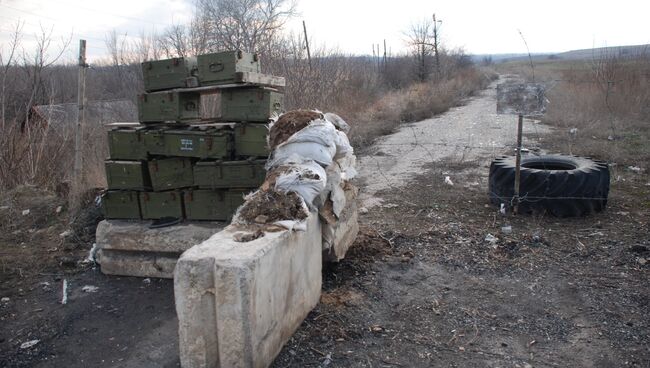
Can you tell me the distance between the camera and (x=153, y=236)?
4586 millimetres

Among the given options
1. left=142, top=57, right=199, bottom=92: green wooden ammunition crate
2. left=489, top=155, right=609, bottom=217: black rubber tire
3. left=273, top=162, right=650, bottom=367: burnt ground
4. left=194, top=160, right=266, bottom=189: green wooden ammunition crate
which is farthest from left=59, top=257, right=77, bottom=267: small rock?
left=489, top=155, right=609, bottom=217: black rubber tire

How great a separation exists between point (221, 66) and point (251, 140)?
28.3 inches

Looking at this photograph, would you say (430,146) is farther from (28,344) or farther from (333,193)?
(28,344)

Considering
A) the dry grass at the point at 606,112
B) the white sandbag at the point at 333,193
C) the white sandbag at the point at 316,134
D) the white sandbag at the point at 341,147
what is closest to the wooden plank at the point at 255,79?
the white sandbag at the point at 316,134

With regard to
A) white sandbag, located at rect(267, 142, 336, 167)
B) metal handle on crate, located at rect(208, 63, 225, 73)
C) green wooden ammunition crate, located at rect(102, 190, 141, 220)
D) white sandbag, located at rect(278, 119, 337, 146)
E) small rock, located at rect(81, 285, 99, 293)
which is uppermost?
metal handle on crate, located at rect(208, 63, 225, 73)

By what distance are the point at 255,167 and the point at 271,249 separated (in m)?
1.83

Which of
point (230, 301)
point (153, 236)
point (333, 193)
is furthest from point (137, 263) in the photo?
point (230, 301)

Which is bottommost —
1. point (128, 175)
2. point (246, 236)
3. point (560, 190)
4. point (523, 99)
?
point (560, 190)

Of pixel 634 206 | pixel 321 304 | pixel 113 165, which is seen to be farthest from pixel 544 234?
pixel 113 165

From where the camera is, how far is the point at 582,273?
167 inches

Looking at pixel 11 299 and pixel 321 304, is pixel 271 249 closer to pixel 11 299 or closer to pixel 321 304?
pixel 321 304

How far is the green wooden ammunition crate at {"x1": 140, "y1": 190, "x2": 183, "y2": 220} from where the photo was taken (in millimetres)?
4758

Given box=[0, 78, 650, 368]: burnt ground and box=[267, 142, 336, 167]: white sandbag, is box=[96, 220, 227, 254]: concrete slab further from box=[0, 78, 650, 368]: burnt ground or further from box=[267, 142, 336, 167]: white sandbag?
box=[267, 142, 336, 167]: white sandbag

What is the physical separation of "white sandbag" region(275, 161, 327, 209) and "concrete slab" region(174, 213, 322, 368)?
23.9 inches
